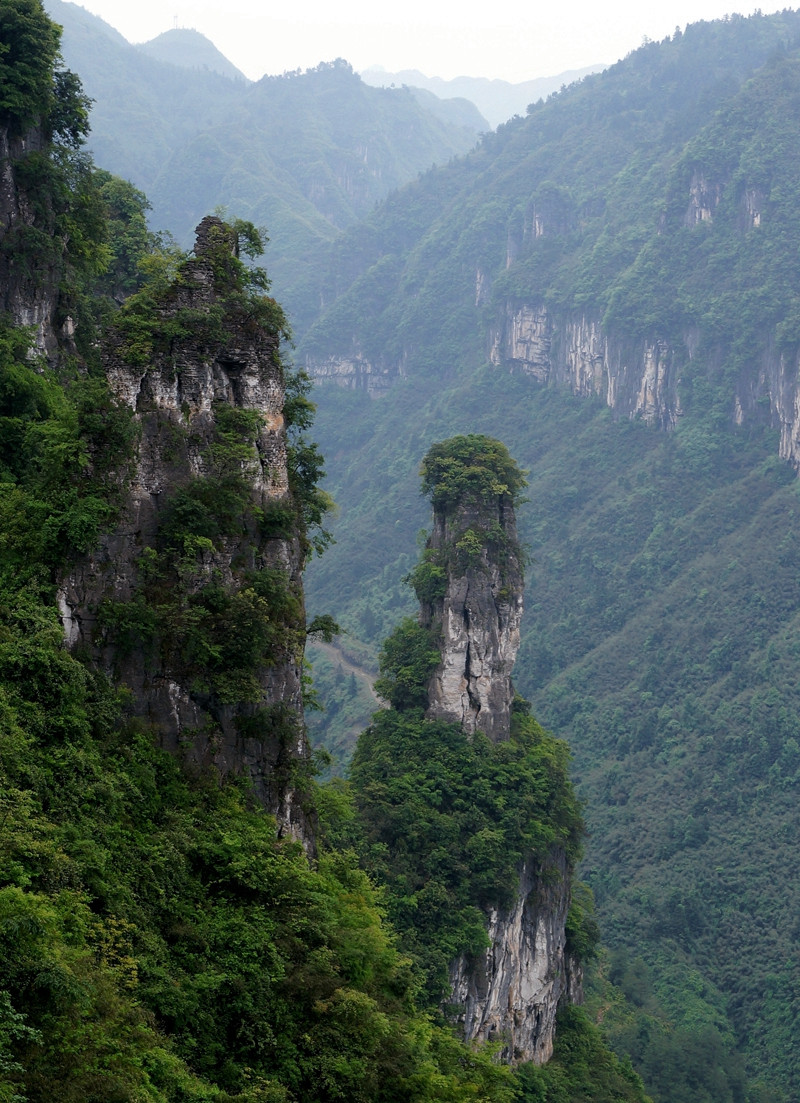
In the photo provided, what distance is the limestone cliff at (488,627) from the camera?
1230 inches

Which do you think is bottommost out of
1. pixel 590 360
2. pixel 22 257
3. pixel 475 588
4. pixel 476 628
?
pixel 476 628

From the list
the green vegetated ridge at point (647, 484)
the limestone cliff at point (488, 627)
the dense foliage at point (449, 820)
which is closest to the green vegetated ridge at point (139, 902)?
the dense foliage at point (449, 820)

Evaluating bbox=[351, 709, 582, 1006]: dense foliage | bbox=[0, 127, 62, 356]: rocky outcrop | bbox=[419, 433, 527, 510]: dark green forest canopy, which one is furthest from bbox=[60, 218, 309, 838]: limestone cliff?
bbox=[419, 433, 527, 510]: dark green forest canopy

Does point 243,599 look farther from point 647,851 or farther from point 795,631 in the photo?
point 795,631

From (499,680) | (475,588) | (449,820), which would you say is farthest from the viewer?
(499,680)

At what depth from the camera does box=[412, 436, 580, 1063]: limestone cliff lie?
1230 inches

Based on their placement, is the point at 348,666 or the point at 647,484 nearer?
the point at 348,666

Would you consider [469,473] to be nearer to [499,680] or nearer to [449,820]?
[499,680]

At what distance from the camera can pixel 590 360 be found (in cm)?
10538

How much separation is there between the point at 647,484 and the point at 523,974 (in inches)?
2626

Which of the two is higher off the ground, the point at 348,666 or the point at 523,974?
the point at 523,974

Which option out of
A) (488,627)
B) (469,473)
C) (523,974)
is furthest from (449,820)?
(469,473)

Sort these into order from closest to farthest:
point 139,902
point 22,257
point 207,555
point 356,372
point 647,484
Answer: point 139,902
point 207,555
point 22,257
point 647,484
point 356,372

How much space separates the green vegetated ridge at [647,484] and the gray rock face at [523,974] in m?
12.1
